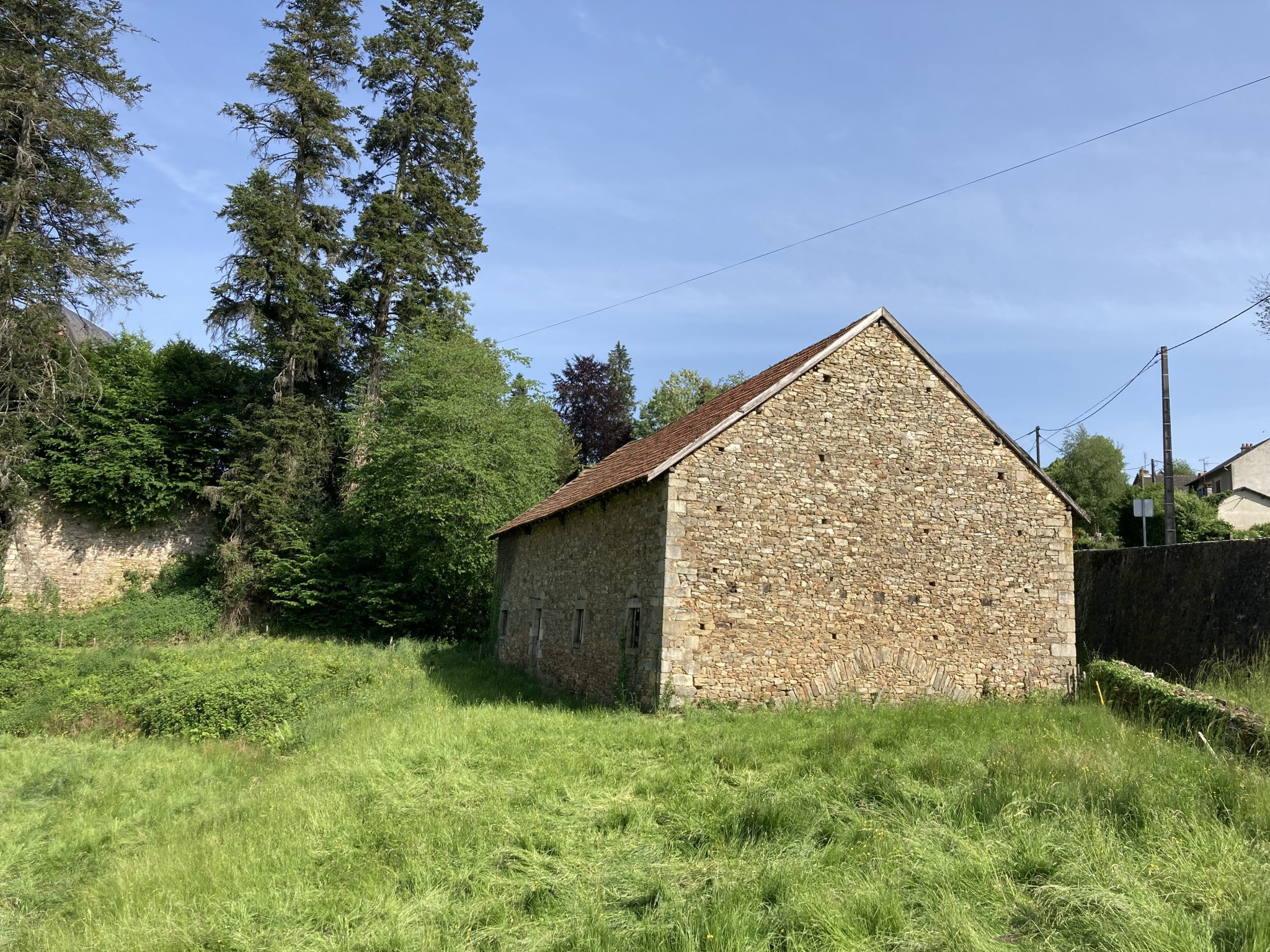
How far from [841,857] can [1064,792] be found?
235 cm

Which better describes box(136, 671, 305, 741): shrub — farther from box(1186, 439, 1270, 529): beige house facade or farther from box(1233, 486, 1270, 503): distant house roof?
box(1233, 486, 1270, 503): distant house roof

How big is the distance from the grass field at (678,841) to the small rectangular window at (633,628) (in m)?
1.42

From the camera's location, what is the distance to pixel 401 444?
24.5 metres

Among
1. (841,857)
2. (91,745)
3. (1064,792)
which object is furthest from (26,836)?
(1064,792)

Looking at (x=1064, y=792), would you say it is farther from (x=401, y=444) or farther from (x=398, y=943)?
(x=401, y=444)

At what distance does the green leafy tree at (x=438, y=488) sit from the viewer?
80.2ft

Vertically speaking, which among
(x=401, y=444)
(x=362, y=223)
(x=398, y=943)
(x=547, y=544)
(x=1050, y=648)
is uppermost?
(x=362, y=223)

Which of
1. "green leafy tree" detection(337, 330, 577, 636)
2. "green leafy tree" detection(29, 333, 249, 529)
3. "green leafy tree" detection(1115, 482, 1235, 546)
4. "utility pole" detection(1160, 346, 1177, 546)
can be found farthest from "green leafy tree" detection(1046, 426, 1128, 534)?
"green leafy tree" detection(29, 333, 249, 529)

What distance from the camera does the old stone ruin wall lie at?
86.6 feet

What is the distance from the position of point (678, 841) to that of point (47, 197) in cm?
2534

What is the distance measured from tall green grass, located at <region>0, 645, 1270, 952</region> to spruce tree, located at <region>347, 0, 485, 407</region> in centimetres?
2020

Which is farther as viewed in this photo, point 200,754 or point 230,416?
point 230,416

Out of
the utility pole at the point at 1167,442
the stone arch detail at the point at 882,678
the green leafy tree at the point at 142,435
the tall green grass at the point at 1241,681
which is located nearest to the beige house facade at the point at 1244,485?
the utility pole at the point at 1167,442

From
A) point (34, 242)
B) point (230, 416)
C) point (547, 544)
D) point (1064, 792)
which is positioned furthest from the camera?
point (230, 416)
